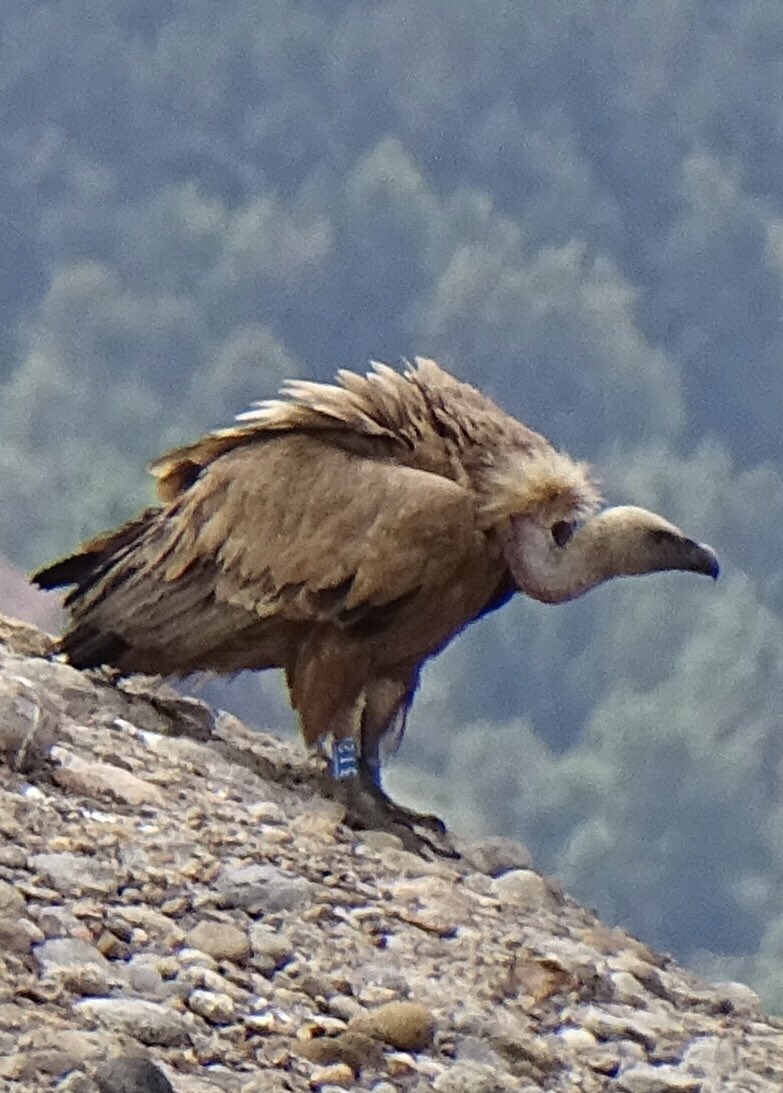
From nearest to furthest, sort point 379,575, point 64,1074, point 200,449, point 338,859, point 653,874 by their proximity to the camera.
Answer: point 64,1074 < point 338,859 < point 379,575 < point 200,449 < point 653,874

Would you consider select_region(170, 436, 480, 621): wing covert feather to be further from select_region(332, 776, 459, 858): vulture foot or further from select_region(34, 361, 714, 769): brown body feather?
select_region(332, 776, 459, 858): vulture foot

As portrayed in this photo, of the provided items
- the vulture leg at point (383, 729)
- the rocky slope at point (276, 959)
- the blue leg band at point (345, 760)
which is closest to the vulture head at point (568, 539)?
the vulture leg at point (383, 729)

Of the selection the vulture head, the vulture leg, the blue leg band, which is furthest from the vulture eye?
the blue leg band

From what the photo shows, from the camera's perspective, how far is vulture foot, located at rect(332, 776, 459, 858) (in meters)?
3.29

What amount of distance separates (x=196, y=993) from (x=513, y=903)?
98 centimetres

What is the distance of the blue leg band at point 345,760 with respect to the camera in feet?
11.5

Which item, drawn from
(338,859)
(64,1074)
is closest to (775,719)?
(338,859)

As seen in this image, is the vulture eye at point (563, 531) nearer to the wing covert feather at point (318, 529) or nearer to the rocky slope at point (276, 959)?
the wing covert feather at point (318, 529)

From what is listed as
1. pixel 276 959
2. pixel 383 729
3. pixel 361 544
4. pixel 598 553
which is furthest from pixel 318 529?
pixel 276 959

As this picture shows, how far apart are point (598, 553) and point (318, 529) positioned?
0.55 meters

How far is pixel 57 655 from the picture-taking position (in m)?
3.84

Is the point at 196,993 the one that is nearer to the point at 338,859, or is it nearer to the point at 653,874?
the point at 338,859

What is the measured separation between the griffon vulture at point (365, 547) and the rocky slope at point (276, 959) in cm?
26

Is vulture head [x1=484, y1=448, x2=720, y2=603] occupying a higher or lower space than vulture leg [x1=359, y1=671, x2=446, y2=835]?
higher
